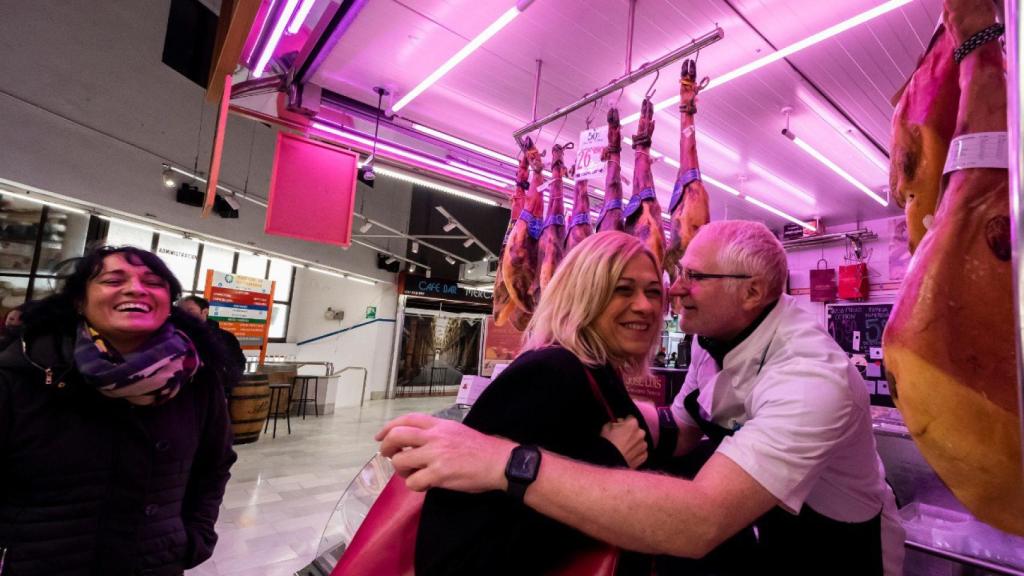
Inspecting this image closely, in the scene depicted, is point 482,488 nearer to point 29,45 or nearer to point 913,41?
point 913,41

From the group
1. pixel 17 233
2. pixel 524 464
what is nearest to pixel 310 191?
pixel 524 464

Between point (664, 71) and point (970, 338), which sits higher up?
point (664, 71)

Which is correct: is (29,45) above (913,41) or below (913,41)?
above

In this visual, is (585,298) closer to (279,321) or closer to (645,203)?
(645,203)

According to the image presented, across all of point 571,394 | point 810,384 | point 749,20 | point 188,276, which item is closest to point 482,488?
point 571,394

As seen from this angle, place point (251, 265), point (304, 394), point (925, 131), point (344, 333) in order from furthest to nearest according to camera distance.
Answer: point (344, 333) → point (251, 265) → point (304, 394) → point (925, 131)

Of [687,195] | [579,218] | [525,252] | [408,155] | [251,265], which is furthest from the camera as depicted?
[251,265]

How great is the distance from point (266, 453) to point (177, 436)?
19.3 feet

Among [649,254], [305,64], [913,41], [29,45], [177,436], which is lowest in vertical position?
[177,436]

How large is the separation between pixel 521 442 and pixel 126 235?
10.0 metres

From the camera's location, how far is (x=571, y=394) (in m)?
1.01

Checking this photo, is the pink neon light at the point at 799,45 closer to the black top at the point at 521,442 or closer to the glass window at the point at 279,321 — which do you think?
the black top at the point at 521,442

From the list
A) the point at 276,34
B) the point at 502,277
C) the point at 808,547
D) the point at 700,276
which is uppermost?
the point at 276,34

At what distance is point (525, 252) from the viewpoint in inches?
130
